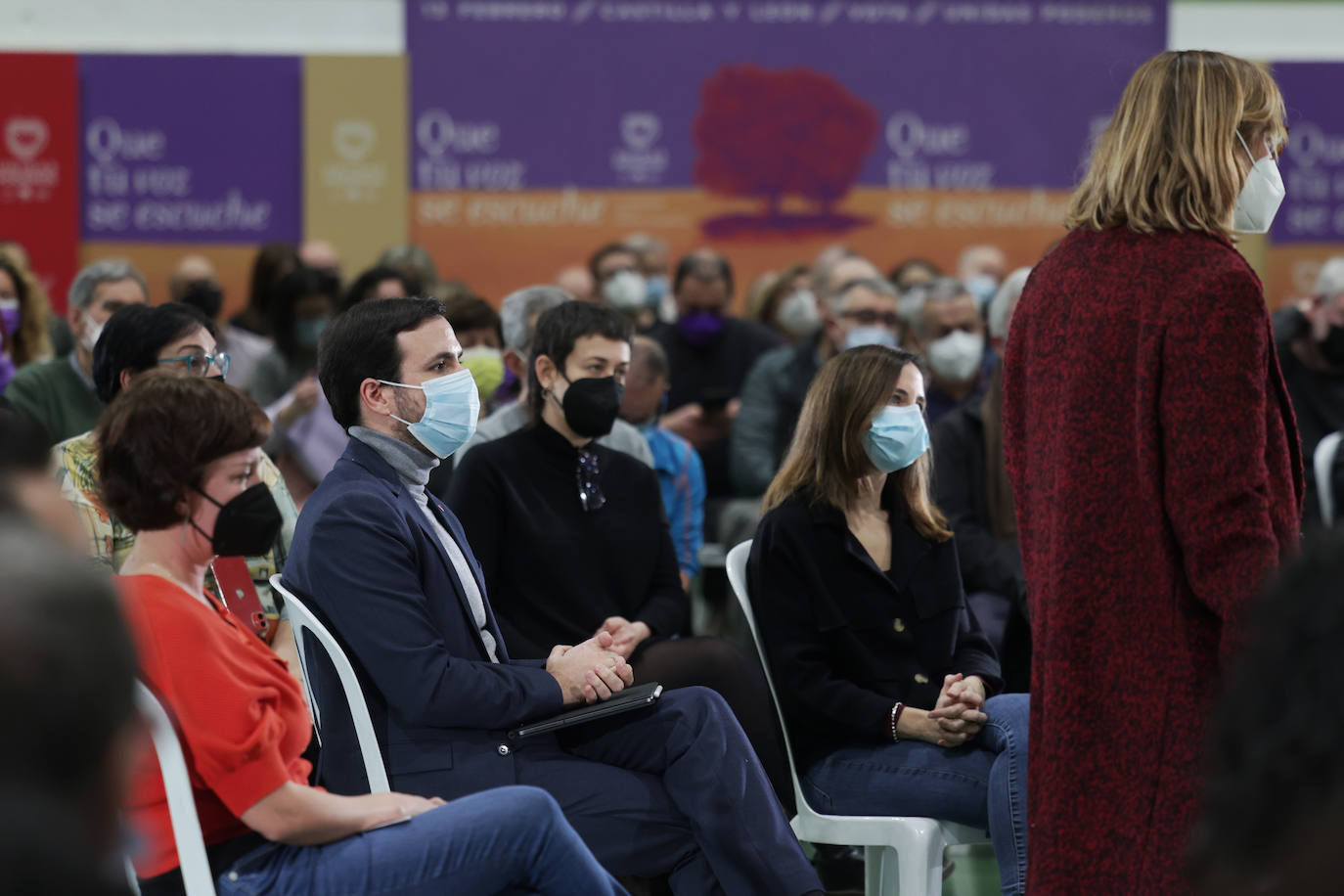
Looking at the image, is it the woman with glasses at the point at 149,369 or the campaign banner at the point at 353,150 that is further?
the campaign banner at the point at 353,150

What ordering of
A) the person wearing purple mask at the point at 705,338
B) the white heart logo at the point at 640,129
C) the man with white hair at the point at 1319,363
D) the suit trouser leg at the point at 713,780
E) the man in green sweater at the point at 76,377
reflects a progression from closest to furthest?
the suit trouser leg at the point at 713,780, the man in green sweater at the point at 76,377, the man with white hair at the point at 1319,363, the person wearing purple mask at the point at 705,338, the white heart logo at the point at 640,129

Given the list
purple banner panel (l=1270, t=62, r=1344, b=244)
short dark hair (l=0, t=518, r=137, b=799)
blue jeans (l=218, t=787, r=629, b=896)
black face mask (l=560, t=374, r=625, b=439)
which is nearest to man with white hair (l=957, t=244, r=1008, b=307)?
purple banner panel (l=1270, t=62, r=1344, b=244)

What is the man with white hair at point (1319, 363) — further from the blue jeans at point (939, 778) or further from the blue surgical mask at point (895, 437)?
the blue jeans at point (939, 778)

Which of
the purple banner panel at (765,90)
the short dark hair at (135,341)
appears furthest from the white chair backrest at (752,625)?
the purple banner panel at (765,90)

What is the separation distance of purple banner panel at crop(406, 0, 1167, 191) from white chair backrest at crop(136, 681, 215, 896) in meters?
6.77

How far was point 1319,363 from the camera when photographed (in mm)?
5297

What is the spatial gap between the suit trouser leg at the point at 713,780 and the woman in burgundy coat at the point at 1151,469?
565 millimetres

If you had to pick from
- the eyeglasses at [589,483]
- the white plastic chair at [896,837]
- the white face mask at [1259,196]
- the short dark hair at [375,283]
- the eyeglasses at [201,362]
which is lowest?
the white plastic chair at [896,837]

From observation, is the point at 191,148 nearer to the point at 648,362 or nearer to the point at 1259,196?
the point at 648,362

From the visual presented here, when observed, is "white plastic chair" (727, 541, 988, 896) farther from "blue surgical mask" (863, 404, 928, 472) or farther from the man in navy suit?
"blue surgical mask" (863, 404, 928, 472)

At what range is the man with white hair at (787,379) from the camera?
17.3ft

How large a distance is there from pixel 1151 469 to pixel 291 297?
4.05 m

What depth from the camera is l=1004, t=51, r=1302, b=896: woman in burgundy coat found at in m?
1.93

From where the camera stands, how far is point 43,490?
152 centimetres
